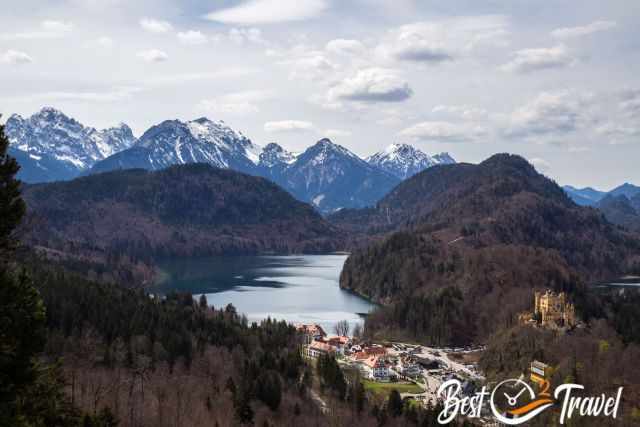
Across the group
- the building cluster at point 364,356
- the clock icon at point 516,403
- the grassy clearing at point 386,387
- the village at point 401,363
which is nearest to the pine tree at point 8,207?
the clock icon at point 516,403

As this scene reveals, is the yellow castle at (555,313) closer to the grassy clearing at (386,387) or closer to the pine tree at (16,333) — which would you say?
the grassy clearing at (386,387)

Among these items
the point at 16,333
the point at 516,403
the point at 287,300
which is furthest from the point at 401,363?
the point at 287,300

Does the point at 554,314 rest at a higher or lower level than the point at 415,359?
higher

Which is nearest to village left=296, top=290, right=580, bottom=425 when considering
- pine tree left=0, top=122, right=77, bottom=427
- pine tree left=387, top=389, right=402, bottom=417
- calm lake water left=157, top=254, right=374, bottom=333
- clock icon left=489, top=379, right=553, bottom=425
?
clock icon left=489, top=379, right=553, bottom=425

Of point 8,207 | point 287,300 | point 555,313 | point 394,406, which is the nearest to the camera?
point 8,207

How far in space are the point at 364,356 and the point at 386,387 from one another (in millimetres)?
13658

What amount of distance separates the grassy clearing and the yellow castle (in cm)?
2602

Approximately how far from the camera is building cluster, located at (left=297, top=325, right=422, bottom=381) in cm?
8279

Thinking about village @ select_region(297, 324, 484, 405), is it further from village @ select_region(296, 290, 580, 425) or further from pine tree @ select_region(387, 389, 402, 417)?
pine tree @ select_region(387, 389, 402, 417)

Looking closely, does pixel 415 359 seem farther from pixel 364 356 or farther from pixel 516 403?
pixel 516 403

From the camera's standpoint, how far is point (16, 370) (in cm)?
2225

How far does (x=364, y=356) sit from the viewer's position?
296 ft

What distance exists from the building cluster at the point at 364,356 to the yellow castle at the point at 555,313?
18.5 metres

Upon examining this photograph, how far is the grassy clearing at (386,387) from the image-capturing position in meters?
74.1
